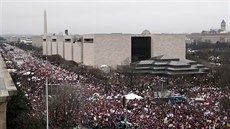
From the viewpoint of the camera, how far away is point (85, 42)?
6750 cm

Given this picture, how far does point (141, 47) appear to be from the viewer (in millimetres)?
64812

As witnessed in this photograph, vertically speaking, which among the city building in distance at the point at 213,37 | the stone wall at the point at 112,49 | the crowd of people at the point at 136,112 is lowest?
the crowd of people at the point at 136,112

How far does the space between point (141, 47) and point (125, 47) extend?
334 centimetres

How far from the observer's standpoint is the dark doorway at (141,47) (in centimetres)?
6438

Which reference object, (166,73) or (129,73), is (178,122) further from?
(166,73)

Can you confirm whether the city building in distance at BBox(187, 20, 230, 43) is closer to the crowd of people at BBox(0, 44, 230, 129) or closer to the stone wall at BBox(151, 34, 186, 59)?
the stone wall at BBox(151, 34, 186, 59)

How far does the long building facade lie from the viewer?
61969mm

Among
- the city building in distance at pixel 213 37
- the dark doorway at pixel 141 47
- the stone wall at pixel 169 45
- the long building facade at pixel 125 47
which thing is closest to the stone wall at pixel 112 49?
the long building facade at pixel 125 47

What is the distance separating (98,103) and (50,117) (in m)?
7.22

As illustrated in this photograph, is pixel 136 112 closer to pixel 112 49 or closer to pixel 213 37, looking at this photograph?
pixel 112 49

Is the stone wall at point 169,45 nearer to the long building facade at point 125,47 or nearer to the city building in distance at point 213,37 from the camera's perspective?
the long building facade at point 125,47

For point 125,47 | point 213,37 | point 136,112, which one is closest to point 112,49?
point 125,47

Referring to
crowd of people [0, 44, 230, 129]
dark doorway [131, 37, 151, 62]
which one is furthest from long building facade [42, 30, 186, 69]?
crowd of people [0, 44, 230, 129]

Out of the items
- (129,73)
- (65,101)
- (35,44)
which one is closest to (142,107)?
(65,101)
